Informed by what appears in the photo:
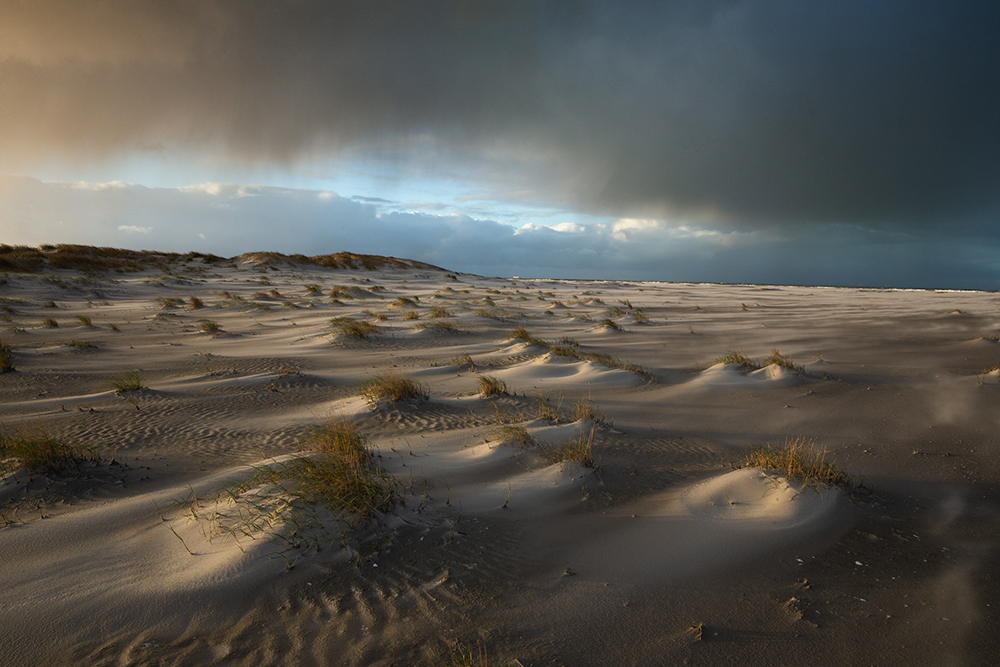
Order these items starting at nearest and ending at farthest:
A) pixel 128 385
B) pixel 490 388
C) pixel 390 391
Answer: pixel 390 391 → pixel 128 385 → pixel 490 388

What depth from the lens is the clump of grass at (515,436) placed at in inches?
161

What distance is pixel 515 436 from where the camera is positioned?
4.14m

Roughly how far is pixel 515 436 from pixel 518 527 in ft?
4.12

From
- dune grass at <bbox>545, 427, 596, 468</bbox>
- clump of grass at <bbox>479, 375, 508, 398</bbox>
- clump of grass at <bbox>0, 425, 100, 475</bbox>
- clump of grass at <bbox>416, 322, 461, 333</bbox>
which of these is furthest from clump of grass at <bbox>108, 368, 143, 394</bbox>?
clump of grass at <bbox>416, 322, 461, 333</bbox>

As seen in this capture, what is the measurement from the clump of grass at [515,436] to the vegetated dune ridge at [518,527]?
5cm

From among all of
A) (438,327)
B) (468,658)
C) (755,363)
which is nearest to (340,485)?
(468,658)

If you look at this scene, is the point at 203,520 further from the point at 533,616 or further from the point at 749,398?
the point at 749,398

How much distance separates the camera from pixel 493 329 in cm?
1138

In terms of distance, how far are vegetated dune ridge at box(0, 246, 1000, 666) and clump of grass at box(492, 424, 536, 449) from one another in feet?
0.15

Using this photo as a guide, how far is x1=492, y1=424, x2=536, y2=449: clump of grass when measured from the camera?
408cm

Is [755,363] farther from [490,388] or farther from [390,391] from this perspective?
[390,391]

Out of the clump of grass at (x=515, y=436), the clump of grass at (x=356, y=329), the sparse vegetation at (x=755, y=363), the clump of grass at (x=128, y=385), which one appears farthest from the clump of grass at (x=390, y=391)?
the sparse vegetation at (x=755, y=363)

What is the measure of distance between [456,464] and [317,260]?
4081cm

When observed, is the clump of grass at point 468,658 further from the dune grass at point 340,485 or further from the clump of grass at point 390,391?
the clump of grass at point 390,391
